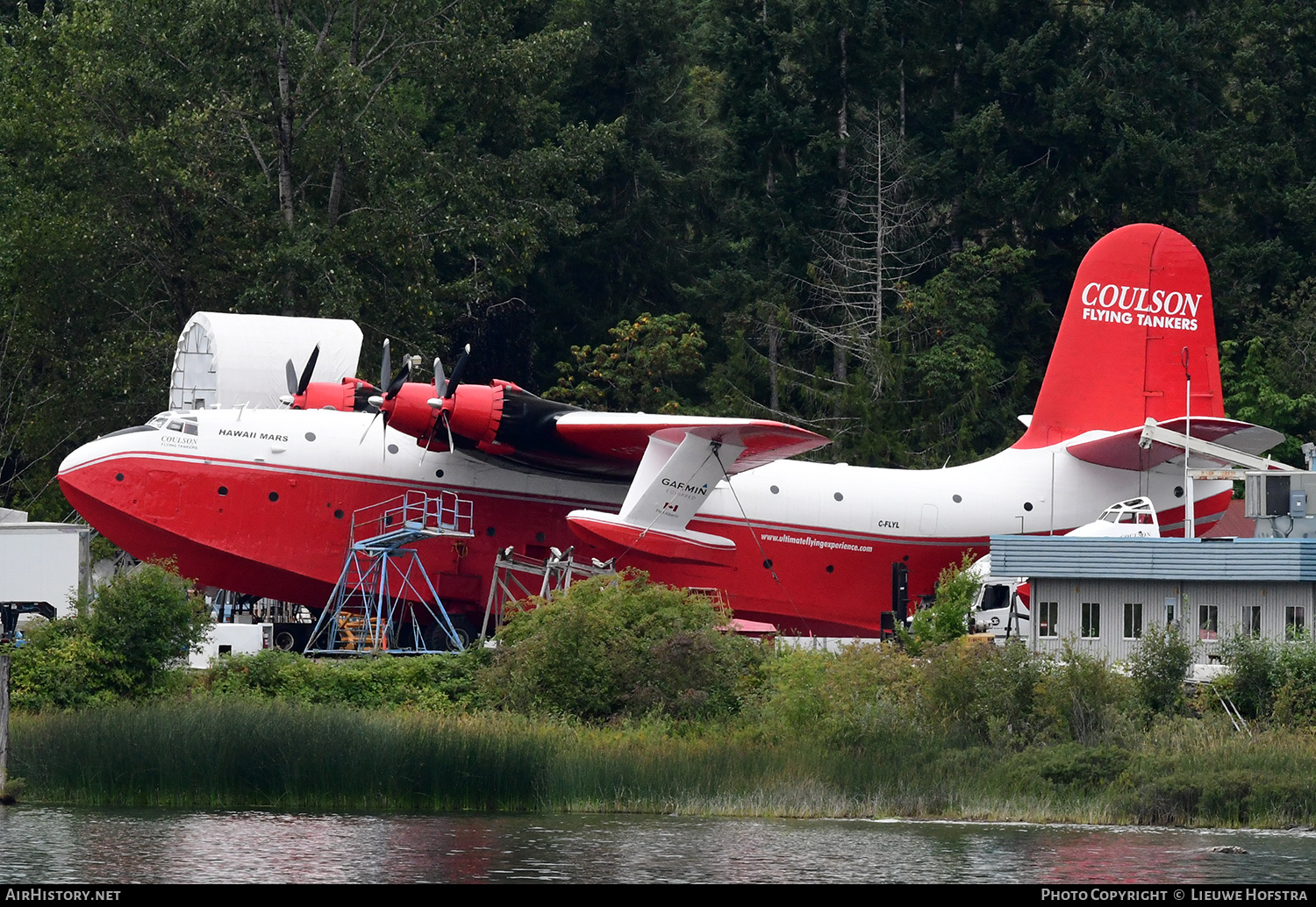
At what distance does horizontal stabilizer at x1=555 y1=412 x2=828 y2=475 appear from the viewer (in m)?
26.8

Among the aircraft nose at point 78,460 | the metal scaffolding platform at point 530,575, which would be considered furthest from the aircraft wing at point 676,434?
the aircraft nose at point 78,460

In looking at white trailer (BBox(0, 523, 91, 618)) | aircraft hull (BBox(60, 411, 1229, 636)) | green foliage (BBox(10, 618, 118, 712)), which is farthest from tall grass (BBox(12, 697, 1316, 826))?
white trailer (BBox(0, 523, 91, 618))

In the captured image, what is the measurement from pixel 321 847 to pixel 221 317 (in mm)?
17286

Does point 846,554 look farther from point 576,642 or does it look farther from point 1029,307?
point 1029,307

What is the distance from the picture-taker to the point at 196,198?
138 feet

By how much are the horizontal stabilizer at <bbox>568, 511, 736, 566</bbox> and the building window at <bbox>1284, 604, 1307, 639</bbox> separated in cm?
883

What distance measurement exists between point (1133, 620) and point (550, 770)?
942cm

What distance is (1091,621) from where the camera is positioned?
82.8ft

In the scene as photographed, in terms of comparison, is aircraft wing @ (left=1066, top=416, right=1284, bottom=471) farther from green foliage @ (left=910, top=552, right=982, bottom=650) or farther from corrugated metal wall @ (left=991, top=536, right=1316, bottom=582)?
corrugated metal wall @ (left=991, top=536, right=1316, bottom=582)

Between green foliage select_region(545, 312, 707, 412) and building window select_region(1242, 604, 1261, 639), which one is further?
green foliage select_region(545, 312, 707, 412)

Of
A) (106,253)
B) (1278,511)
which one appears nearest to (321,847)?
(1278,511)

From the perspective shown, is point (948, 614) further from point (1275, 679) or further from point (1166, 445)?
point (1166, 445)

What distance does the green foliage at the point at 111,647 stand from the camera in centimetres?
2311

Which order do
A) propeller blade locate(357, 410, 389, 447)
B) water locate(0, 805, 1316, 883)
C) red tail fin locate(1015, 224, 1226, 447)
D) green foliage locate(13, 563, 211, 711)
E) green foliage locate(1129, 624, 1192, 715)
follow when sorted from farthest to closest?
red tail fin locate(1015, 224, 1226, 447) → propeller blade locate(357, 410, 389, 447) → green foliage locate(13, 563, 211, 711) → green foliage locate(1129, 624, 1192, 715) → water locate(0, 805, 1316, 883)
